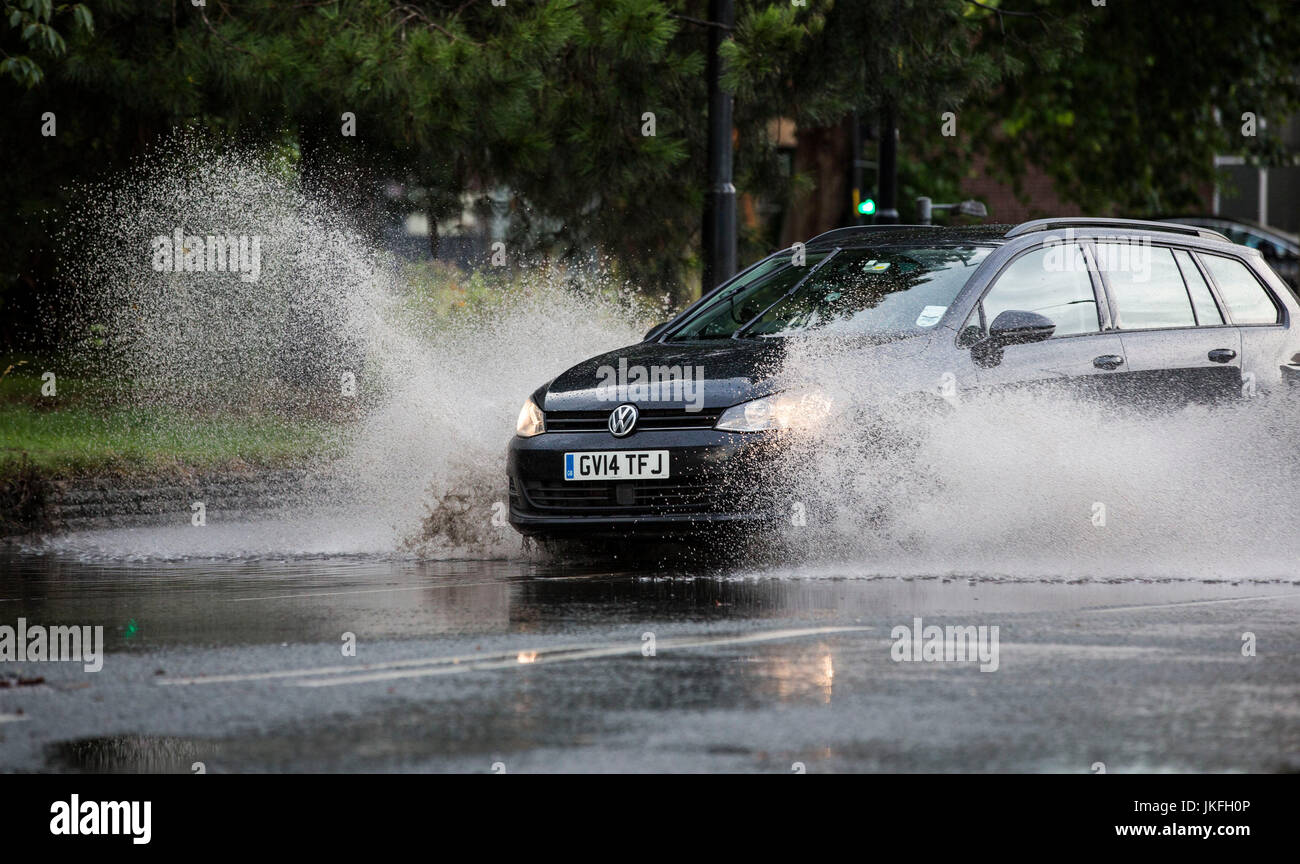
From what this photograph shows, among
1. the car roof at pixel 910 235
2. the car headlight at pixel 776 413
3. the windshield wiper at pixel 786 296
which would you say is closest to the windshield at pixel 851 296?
the windshield wiper at pixel 786 296

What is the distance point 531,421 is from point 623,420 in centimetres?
70

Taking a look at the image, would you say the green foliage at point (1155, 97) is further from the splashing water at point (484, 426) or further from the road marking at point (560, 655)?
the road marking at point (560, 655)

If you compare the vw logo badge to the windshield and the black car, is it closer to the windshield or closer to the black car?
the black car

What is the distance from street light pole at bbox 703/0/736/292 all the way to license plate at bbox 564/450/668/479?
171 inches

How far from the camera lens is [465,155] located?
16234mm

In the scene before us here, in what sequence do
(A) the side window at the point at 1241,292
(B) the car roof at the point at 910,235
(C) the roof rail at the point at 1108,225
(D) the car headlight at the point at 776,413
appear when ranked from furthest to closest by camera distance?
(A) the side window at the point at 1241,292, (C) the roof rail at the point at 1108,225, (B) the car roof at the point at 910,235, (D) the car headlight at the point at 776,413

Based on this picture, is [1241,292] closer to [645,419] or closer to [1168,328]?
[1168,328]

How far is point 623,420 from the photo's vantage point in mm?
9617

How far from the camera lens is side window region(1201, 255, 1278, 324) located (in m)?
11.5

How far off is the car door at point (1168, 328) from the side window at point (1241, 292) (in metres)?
0.16

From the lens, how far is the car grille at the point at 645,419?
9.45m

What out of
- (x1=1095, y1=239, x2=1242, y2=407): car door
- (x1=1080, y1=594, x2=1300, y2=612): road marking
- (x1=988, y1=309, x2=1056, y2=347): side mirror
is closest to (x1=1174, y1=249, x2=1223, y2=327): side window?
(x1=1095, y1=239, x2=1242, y2=407): car door
